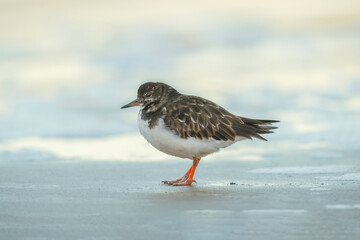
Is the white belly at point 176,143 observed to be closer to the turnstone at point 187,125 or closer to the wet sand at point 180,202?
the turnstone at point 187,125

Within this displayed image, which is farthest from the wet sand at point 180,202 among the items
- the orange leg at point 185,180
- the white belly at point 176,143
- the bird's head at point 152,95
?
the bird's head at point 152,95

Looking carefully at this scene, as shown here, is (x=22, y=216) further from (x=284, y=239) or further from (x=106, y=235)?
(x=284, y=239)

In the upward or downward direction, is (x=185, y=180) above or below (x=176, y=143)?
below

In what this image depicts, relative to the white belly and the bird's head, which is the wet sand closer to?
the white belly

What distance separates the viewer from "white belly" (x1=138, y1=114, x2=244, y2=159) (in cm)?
1044

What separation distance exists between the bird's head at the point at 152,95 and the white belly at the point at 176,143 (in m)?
0.46

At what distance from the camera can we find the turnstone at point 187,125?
34.4 ft

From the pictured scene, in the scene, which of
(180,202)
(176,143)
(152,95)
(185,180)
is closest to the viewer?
(180,202)

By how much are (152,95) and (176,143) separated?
112 cm

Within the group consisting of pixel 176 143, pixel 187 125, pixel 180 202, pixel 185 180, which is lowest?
pixel 180 202

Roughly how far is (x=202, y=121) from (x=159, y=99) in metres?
0.95

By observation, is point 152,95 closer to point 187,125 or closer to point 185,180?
point 187,125

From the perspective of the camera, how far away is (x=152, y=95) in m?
11.1

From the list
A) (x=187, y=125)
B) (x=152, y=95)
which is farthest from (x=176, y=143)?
(x=152, y=95)
